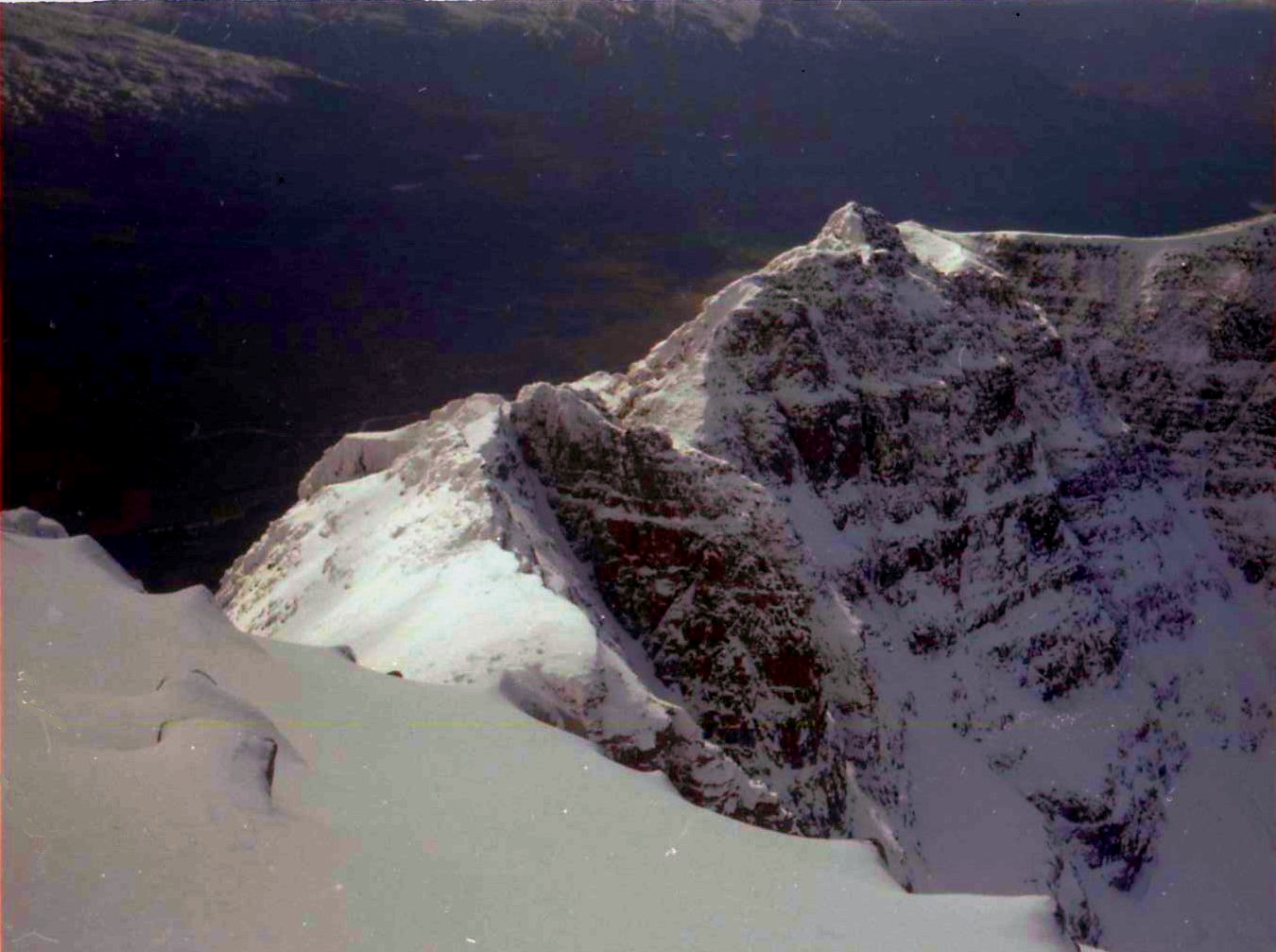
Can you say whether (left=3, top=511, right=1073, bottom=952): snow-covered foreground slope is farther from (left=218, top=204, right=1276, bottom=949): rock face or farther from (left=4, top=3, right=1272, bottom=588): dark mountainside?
(left=4, top=3, right=1272, bottom=588): dark mountainside

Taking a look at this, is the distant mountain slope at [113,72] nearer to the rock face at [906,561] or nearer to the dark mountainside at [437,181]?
the dark mountainside at [437,181]

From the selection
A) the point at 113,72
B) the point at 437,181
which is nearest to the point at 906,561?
the point at 437,181

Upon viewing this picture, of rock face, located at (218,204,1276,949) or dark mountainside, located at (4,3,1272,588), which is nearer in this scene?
rock face, located at (218,204,1276,949)

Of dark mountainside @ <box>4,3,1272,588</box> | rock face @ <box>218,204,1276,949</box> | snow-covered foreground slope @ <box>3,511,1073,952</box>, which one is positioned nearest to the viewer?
snow-covered foreground slope @ <box>3,511,1073,952</box>

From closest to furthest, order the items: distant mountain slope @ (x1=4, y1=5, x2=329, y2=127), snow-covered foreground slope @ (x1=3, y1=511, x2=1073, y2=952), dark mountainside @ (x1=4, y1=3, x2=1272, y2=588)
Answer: snow-covered foreground slope @ (x1=3, y1=511, x2=1073, y2=952) → dark mountainside @ (x1=4, y1=3, x2=1272, y2=588) → distant mountain slope @ (x1=4, y1=5, x2=329, y2=127)

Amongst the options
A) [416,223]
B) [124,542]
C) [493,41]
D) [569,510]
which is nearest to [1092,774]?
[569,510]

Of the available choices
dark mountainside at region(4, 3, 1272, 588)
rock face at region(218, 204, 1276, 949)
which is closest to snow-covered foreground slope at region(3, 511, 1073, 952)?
rock face at region(218, 204, 1276, 949)
